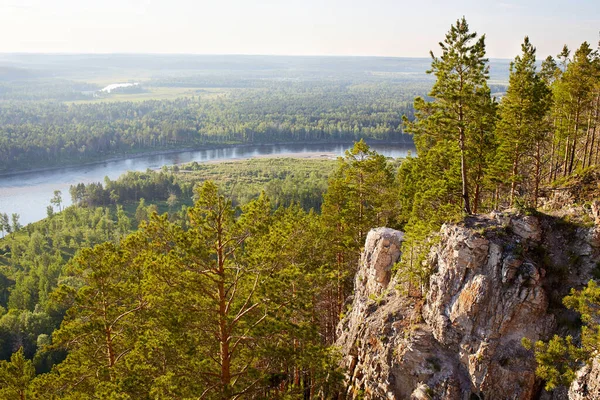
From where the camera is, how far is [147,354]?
16.7m

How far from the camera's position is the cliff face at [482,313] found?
15.5 metres

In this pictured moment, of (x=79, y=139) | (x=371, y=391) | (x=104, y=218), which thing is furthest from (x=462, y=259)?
(x=79, y=139)

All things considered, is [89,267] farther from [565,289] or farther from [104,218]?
[104,218]

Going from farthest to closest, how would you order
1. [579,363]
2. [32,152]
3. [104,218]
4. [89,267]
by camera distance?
[32,152] < [104,218] < [89,267] < [579,363]

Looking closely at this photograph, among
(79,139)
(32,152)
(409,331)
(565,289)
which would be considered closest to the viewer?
(565,289)

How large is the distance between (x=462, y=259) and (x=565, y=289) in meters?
3.36

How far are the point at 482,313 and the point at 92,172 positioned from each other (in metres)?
136

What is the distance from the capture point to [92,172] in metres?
136

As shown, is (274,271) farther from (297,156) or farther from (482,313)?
(297,156)

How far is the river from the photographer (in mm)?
103369

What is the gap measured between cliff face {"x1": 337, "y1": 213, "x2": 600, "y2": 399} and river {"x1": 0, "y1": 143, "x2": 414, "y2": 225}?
9446cm

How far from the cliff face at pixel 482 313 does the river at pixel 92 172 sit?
94465mm

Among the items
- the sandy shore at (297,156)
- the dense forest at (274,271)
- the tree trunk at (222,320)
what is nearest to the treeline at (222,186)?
the sandy shore at (297,156)

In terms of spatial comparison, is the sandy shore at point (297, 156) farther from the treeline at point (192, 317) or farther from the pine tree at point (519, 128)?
the treeline at point (192, 317)
